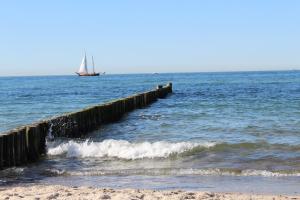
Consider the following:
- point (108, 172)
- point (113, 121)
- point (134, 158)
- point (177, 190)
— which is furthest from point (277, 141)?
point (113, 121)

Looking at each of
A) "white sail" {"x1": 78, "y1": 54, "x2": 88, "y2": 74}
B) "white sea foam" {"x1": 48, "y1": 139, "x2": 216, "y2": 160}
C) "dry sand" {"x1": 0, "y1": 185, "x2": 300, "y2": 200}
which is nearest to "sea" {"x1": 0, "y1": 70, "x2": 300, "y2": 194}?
"white sea foam" {"x1": 48, "y1": 139, "x2": 216, "y2": 160}

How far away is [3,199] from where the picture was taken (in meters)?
9.10

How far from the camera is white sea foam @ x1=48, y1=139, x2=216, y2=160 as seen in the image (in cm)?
1533

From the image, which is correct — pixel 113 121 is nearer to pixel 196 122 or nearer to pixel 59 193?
pixel 196 122

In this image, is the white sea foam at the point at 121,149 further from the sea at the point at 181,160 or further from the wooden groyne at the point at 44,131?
the wooden groyne at the point at 44,131

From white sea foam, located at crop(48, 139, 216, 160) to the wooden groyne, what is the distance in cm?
73

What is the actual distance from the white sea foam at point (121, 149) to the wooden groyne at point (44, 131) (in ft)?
2.41

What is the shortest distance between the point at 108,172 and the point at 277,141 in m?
7.10

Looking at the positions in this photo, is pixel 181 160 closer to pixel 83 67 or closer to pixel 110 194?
pixel 110 194

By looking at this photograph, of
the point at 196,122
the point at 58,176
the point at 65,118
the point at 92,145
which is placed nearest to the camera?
the point at 58,176

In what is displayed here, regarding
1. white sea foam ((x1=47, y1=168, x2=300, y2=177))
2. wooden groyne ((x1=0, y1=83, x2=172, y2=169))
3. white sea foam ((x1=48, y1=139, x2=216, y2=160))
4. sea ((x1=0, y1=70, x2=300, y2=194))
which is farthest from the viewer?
white sea foam ((x1=48, y1=139, x2=216, y2=160))

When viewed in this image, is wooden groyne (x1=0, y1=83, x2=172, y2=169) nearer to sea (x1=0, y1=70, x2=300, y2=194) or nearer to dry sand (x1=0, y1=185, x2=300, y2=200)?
sea (x1=0, y1=70, x2=300, y2=194)

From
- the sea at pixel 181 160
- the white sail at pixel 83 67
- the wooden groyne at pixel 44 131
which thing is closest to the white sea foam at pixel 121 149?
the sea at pixel 181 160

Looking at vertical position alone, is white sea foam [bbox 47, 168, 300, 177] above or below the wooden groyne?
below
